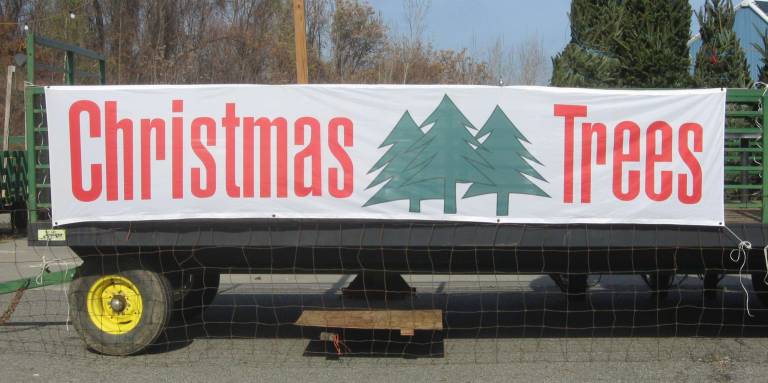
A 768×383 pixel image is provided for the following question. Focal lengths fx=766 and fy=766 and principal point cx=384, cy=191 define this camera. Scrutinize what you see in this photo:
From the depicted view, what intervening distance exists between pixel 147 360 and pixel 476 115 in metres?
3.41

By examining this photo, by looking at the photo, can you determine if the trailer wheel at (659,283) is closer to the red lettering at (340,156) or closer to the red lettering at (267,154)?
the red lettering at (340,156)

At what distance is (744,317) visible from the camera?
766cm

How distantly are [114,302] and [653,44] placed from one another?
35.4 feet

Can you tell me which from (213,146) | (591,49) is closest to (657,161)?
(213,146)

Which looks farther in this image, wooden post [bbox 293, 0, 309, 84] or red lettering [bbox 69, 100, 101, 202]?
wooden post [bbox 293, 0, 309, 84]

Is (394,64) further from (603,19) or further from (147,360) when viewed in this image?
(147,360)

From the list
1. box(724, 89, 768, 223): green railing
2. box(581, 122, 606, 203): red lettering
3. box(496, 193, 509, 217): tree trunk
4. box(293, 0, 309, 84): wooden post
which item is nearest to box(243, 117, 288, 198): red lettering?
box(496, 193, 509, 217): tree trunk

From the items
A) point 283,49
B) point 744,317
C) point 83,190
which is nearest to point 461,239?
point 83,190

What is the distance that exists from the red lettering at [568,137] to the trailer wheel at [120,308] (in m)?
3.39

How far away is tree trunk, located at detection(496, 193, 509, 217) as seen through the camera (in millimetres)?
6012

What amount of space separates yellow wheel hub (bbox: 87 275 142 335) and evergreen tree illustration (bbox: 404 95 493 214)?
2540 mm

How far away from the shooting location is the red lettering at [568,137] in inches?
236

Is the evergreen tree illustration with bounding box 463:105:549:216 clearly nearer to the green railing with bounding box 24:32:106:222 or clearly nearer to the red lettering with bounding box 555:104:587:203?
the red lettering with bounding box 555:104:587:203

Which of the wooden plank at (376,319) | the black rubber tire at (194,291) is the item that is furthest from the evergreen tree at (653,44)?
the black rubber tire at (194,291)
